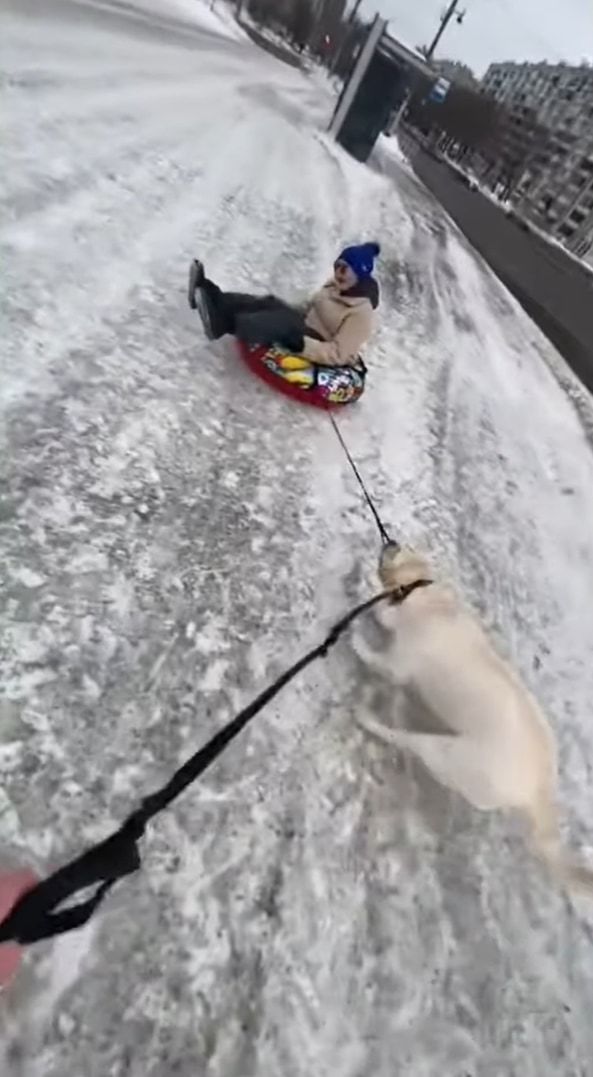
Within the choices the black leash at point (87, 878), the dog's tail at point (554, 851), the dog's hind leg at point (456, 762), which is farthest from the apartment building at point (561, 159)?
the black leash at point (87, 878)

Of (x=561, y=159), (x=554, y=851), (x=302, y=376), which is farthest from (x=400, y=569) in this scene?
(x=561, y=159)

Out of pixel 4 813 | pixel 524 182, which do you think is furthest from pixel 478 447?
pixel 524 182

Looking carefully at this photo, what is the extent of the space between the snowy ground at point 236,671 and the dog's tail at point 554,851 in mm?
222

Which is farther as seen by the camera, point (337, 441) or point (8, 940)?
point (337, 441)

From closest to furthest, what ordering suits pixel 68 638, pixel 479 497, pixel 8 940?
pixel 8 940
pixel 68 638
pixel 479 497

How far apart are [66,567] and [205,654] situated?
0.67 metres

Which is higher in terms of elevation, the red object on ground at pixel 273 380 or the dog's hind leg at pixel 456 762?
the dog's hind leg at pixel 456 762

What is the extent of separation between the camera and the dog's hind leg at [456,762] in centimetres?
270

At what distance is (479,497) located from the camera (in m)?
5.37

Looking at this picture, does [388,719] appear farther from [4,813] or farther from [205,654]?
[4,813]

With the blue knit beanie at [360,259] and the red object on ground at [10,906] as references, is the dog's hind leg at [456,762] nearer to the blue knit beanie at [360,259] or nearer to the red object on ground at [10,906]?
the red object on ground at [10,906]

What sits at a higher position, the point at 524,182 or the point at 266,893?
the point at 266,893

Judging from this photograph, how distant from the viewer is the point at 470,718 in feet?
9.02

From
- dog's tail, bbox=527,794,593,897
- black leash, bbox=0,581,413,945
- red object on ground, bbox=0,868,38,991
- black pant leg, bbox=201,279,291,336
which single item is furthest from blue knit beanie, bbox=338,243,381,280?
red object on ground, bbox=0,868,38,991
